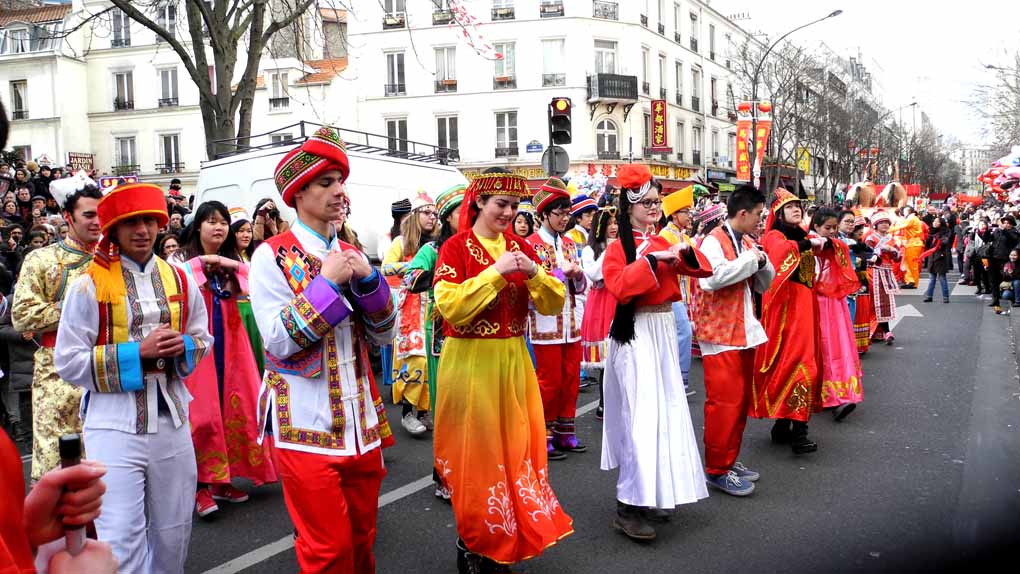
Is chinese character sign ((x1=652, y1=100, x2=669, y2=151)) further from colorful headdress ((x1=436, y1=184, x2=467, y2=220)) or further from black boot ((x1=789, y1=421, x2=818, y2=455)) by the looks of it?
colorful headdress ((x1=436, y1=184, x2=467, y2=220))

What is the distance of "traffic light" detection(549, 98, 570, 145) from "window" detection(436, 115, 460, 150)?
88.3 ft

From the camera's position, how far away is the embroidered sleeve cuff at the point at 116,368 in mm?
3178

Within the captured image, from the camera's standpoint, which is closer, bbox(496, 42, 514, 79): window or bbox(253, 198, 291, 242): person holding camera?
bbox(253, 198, 291, 242): person holding camera

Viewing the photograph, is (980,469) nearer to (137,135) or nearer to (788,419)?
(788,419)

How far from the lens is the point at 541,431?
3.98 meters

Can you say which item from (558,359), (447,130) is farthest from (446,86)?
(558,359)

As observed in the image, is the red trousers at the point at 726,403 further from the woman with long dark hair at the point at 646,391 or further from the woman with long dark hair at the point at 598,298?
the woman with long dark hair at the point at 598,298

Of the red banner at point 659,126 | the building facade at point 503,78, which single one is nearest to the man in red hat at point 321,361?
the building facade at point 503,78

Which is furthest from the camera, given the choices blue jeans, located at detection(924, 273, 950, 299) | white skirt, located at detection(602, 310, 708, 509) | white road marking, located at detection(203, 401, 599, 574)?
blue jeans, located at detection(924, 273, 950, 299)

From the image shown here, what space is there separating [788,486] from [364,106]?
35.3 metres

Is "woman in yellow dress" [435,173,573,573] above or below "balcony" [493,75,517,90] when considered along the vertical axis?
below

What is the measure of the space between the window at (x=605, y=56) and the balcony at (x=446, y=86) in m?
6.70

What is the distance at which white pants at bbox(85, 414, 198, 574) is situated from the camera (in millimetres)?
3092

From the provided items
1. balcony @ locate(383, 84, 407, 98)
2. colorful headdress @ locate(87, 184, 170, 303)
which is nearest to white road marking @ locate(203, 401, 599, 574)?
colorful headdress @ locate(87, 184, 170, 303)
